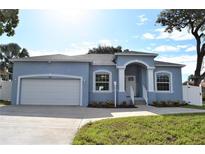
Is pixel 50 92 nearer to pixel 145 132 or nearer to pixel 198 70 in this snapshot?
pixel 145 132

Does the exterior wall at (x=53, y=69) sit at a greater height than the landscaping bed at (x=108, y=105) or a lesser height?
greater

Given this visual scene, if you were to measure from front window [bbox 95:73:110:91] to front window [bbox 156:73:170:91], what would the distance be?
430 centimetres

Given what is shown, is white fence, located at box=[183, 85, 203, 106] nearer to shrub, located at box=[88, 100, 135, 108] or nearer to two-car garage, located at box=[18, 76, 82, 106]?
shrub, located at box=[88, 100, 135, 108]

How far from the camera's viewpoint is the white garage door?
49.5 ft

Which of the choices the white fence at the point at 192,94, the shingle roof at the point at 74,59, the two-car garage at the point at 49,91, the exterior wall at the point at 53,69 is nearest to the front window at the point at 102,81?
the shingle roof at the point at 74,59

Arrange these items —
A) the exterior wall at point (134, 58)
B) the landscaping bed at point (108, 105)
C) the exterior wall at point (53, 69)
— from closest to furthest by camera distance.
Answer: the landscaping bed at point (108, 105), the exterior wall at point (53, 69), the exterior wall at point (134, 58)

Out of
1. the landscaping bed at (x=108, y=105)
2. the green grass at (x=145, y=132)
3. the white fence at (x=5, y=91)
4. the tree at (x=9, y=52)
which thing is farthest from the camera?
the tree at (x=9, y=52)

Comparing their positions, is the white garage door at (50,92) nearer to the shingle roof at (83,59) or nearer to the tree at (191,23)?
the shingle roof at (83,59)

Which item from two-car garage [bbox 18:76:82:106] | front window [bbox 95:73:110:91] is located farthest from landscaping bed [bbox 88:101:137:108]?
front window [bbox 95:73:110:91]

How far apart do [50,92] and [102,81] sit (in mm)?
4230

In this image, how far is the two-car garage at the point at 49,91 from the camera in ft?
49.5

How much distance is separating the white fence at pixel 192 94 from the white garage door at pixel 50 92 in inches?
374
